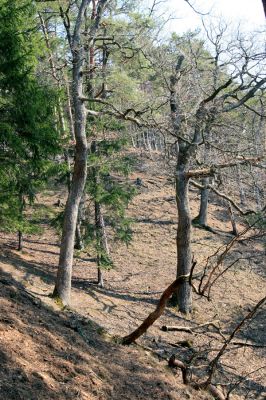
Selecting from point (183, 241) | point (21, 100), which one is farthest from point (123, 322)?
point (21, 100)

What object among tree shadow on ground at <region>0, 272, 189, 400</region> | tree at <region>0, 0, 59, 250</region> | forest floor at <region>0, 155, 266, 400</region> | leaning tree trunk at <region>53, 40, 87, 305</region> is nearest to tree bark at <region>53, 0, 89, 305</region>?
leaning tree trunk at <region>53, 40, 87, 305</region>

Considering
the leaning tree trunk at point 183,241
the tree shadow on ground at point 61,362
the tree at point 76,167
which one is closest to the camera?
the tree shadow on ground at point 61,362

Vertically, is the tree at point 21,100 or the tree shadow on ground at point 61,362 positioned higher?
the tree at point 21,100

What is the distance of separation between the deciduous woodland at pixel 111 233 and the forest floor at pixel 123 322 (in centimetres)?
4

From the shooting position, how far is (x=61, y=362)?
5926 mm

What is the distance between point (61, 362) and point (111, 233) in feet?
44.3

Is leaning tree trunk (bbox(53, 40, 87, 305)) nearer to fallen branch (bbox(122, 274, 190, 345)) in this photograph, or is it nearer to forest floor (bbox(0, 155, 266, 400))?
forest floor (bbox(0, 155, 266, 400))

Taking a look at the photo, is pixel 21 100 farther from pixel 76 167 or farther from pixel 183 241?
pixel 183 241

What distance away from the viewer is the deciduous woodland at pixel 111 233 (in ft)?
21.7

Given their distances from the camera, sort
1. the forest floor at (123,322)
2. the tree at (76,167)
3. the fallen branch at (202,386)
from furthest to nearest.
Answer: the tree at (76,167)
the fallen branch at (202,386)
the forest floor at (123,322)

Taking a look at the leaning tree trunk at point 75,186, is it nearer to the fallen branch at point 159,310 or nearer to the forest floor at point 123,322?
the forest floor at point 123,322

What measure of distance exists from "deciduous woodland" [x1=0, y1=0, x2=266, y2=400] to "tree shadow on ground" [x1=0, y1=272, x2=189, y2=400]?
29 mm

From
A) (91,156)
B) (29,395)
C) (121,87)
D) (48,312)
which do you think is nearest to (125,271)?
(91,156)

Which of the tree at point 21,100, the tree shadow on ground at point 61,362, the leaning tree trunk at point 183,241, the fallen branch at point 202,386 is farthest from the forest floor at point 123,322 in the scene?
the tree at point 21,100
